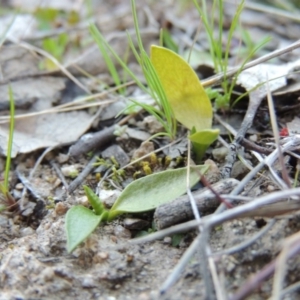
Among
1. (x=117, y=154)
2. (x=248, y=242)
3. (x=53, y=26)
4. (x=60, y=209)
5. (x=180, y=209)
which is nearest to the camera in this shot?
(x=248, y=242)

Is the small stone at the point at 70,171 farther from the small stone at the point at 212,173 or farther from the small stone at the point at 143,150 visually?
the small stone at the point at 212,173

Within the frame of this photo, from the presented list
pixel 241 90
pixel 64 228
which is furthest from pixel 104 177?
pixel 241 90

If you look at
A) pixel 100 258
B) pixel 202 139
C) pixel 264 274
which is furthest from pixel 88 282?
pixel 202 139

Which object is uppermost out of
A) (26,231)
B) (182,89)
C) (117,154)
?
(182,89)

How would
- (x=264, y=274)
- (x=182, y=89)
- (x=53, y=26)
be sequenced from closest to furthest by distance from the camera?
(x=264, y=274)
(x=182, y=89)
(x=53, y=26)

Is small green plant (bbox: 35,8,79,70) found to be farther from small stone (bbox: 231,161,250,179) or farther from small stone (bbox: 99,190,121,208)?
small stone (bbox: 231,161,250,179)

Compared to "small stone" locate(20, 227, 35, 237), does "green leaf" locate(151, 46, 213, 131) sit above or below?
above

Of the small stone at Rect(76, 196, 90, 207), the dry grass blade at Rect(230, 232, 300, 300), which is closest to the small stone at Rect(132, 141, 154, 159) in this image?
the small stone at Rect(76, 196, 90, 207)

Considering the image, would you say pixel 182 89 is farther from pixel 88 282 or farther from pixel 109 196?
pixel 88 282

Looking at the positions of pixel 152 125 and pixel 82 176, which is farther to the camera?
pixel 152 125
